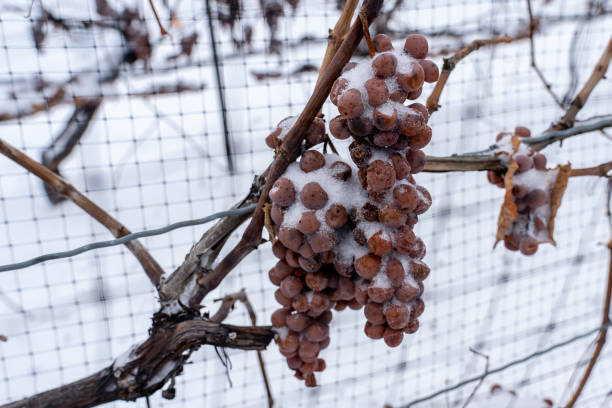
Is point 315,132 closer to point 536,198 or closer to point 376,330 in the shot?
point 376,330

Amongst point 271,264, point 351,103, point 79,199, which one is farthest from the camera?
point 271,264

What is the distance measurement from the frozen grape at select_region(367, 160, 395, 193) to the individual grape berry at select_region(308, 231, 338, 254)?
67 mm

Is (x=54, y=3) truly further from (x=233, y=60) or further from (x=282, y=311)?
(x=282, y=311)

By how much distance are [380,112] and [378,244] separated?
128mm

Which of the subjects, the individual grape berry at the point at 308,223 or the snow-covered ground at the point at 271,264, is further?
the snow-covered ground at the point at 271,264

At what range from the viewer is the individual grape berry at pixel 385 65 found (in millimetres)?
385

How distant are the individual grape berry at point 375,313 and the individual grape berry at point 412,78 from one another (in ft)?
0.72

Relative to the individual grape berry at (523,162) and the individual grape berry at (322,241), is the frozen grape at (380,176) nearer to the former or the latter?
the individual grape berry at (322,241)

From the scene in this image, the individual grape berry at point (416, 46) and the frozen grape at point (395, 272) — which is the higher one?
the individual grape berry at point (416, 46)

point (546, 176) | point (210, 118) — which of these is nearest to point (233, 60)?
point (210, 118)

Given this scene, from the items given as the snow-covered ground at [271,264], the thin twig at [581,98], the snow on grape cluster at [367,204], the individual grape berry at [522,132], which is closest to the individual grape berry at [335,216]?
the snow on grape cluster at [367,204]

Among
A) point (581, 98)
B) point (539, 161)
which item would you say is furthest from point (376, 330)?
point (581, 98)

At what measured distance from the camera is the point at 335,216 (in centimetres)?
44

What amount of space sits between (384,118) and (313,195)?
105 millimetres
